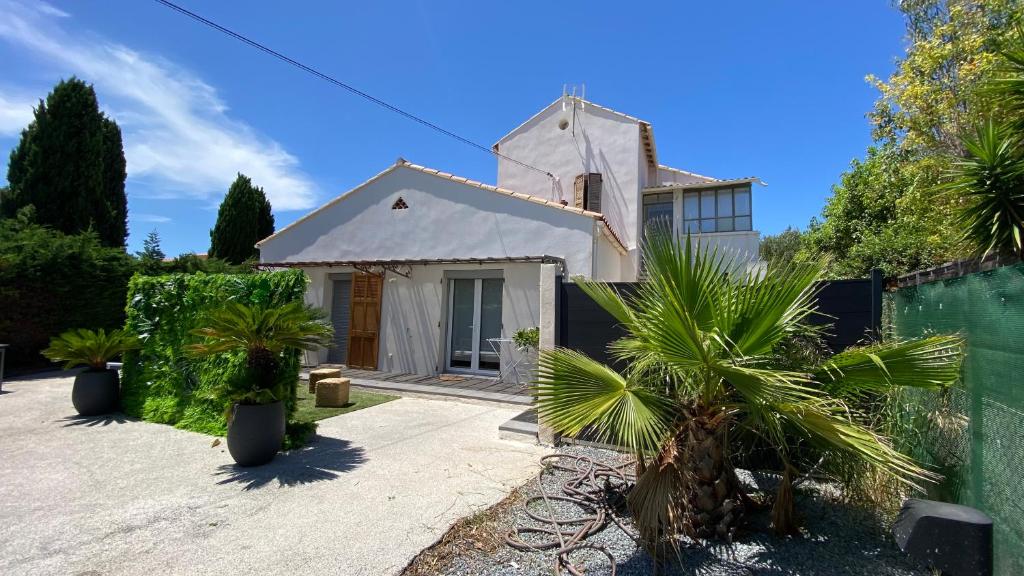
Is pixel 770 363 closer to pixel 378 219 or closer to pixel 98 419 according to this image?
pixel 98 419

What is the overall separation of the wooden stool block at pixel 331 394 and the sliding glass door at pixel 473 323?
3529 millimetres

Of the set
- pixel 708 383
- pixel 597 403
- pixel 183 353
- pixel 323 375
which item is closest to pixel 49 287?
pixel 183 353

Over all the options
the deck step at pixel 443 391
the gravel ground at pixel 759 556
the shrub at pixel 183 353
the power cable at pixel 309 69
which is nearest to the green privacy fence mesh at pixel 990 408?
the gravel ground at pixel 759 556

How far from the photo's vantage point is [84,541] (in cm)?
350

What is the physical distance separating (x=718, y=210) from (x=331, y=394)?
14862mm

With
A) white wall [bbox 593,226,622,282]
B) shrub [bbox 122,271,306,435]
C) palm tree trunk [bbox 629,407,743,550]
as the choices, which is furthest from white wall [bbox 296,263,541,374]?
palm tree trunk [bbox 629,407,743,550]

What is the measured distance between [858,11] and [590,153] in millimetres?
8394

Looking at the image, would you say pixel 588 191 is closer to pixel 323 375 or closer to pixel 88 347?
pixel 323 375

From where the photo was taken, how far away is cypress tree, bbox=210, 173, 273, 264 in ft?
71.1

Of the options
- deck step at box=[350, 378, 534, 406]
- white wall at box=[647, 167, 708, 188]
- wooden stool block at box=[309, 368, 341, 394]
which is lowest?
deck step at box=[350, 378, 534, 406]

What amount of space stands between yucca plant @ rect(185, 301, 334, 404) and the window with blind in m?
14.3

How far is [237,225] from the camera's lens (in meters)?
21.8

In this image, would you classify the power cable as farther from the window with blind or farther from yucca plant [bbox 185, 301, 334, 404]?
the window with blind

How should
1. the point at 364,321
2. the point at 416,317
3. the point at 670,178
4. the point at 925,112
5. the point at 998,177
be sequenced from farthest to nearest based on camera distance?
the point at 670,178 < the point at 364,321 < the point at 416,317 < the point at 925,112 < the point at 998,177
